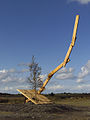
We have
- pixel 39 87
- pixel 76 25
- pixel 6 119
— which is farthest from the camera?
pixel 39 87

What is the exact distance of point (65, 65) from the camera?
23.1 m

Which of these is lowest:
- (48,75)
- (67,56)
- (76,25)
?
(48,75)

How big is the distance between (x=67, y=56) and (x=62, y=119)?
390 inches

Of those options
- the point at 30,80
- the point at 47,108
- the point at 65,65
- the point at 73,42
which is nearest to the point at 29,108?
the point at 47,108

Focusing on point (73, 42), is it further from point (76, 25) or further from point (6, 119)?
point (6, 119)

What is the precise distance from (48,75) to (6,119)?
1165 centimetres

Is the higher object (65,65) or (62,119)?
(65,65)

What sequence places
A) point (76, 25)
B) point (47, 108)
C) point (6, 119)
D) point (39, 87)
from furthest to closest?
point (39, 87)
point (76, 25)
point (47, 108)
point (6, 119)

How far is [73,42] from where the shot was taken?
2269 centimetres

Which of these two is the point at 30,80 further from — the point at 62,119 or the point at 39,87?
the point at 62,119

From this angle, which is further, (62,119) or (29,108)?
(29,108)

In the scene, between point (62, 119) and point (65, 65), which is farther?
point (65, 65)

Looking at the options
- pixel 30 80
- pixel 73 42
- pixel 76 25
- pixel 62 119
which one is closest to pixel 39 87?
pixel 30 80

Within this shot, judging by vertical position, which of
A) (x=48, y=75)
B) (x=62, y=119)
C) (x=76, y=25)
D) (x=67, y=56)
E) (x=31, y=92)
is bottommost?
(x=62, y=119)
